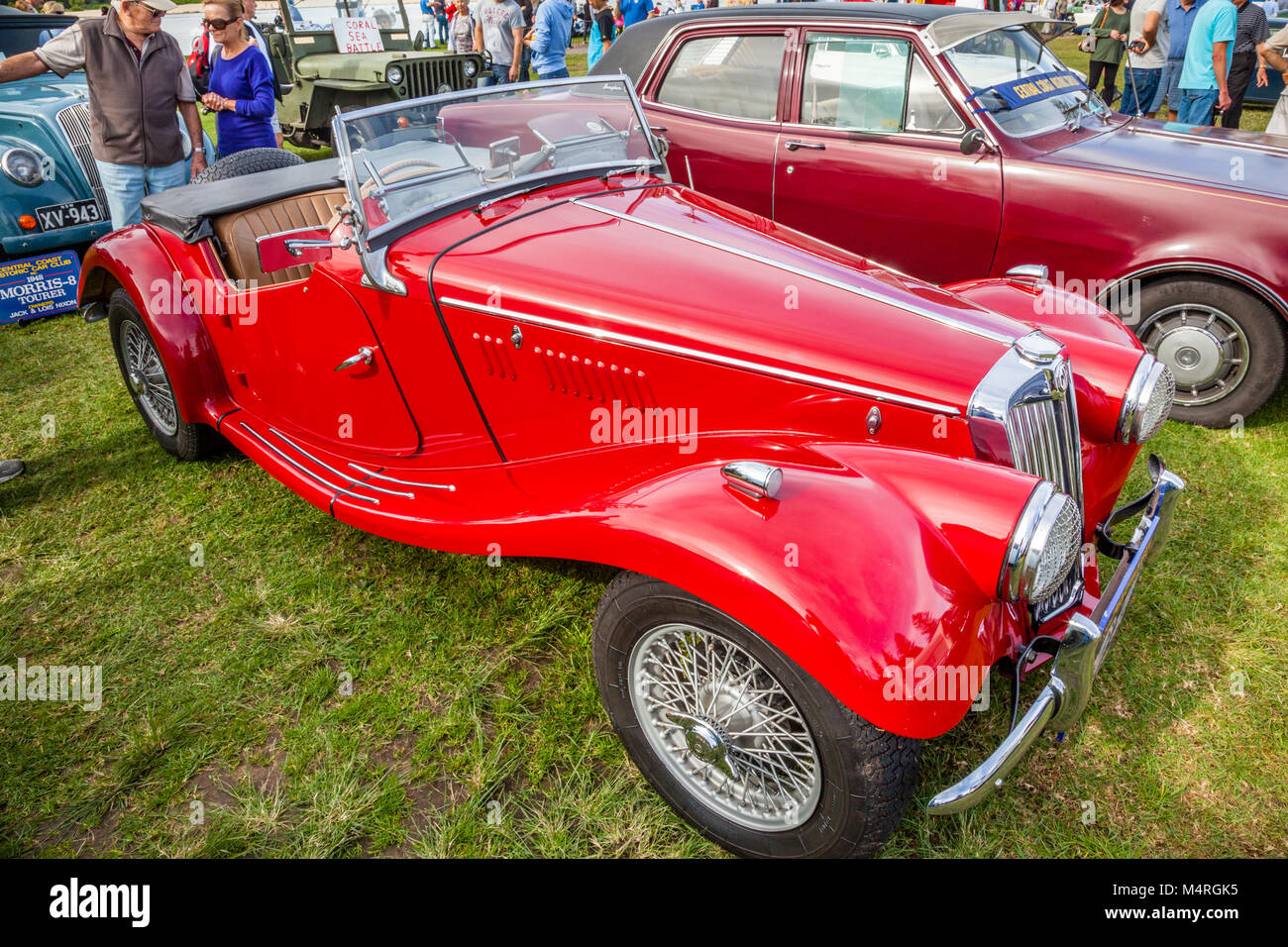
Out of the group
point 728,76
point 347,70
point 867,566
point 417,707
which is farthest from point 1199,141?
point 347,70

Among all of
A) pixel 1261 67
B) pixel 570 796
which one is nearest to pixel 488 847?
pixel 570 796

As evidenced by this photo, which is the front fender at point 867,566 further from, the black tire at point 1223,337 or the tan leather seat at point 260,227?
the black tire at point 1223,337

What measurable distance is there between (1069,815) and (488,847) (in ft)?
5.43

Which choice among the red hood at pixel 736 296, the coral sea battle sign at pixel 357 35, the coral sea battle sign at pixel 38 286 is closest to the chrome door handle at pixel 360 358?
the red hood at pixel 736 296

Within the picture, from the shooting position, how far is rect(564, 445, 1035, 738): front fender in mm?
1716

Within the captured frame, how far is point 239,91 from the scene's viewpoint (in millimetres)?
5266

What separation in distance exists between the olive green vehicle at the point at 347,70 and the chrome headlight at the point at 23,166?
3.84m

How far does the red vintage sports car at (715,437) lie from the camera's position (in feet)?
5.92

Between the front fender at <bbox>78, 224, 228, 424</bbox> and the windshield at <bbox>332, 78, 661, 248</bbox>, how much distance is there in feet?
4.41

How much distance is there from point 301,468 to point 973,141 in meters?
3.78

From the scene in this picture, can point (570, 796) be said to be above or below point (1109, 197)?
below

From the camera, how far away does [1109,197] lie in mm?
4027
